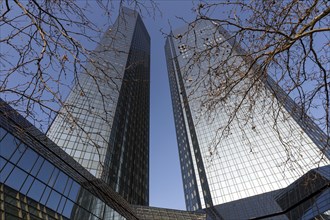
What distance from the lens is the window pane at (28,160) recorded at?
53.7 ft

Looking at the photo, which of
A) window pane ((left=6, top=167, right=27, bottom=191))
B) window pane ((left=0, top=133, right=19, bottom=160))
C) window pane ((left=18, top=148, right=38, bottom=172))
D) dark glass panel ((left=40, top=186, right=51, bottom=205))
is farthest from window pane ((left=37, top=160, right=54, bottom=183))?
window pane ((left=0, top=133, right=19, bottom=160))

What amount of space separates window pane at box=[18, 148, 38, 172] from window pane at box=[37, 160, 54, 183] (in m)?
1.02

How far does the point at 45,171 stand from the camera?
18.4m

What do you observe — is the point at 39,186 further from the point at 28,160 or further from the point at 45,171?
the point at 28,160

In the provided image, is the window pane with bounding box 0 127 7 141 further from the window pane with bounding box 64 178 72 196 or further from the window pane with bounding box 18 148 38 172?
the window pane with bounding box 64 178 72 196

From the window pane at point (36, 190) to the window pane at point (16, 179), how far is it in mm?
999

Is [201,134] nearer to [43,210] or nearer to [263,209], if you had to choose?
[263,209]

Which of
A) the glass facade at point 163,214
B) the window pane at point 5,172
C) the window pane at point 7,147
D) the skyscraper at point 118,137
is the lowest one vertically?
the window pane at point 5,172

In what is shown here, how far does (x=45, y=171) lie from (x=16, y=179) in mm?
3209

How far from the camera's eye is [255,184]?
64875 mm

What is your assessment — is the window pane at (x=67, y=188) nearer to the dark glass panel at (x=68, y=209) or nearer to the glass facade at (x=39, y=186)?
the glass facade at (x=39, y=186)

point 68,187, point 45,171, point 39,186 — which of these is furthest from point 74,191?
point 39,186

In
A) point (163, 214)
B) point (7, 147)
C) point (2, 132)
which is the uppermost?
point (163, 214)

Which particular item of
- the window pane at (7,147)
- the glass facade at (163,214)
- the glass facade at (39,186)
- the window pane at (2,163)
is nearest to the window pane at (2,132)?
the glass facade at (39,186)
